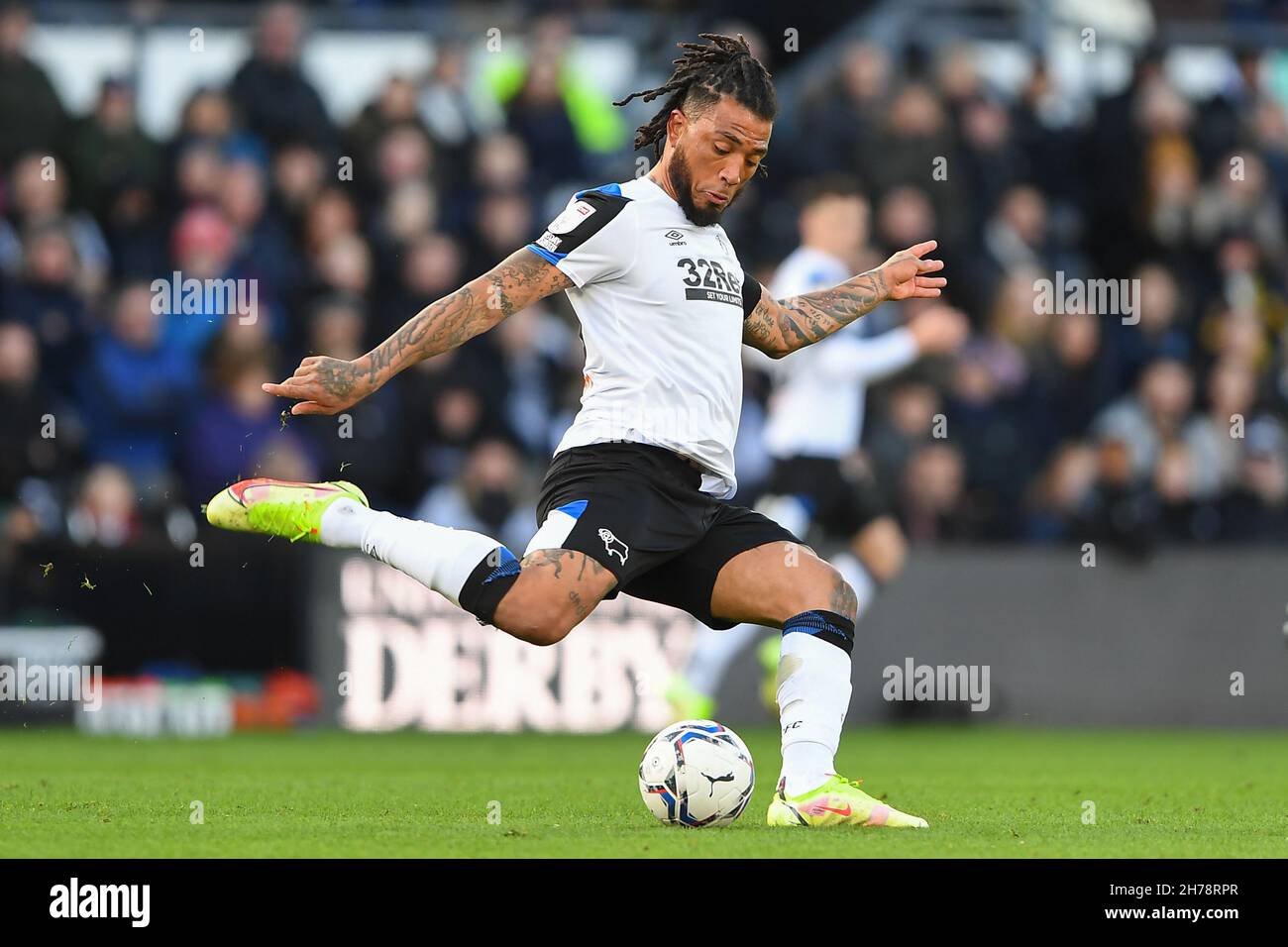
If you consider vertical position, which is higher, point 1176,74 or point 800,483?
point 1176,74

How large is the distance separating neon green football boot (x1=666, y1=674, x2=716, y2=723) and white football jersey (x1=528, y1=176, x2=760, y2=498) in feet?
14.8

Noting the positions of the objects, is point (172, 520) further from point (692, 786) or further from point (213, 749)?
point (692, 786)

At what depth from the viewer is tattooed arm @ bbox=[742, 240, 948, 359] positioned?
7043 mm

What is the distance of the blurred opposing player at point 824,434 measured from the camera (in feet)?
37.0

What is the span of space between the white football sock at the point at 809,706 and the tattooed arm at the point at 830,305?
1082 millimetres

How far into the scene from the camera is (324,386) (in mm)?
6051

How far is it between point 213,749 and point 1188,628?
6.56m

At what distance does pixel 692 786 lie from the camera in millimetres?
6496

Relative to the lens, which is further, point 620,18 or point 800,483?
point 620,18
